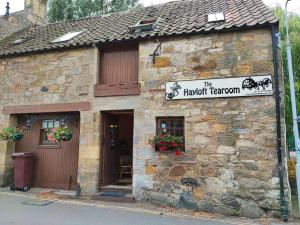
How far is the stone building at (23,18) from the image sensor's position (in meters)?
13.7

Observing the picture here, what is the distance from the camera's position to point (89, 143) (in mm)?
8516

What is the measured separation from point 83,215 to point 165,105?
11.5 ft

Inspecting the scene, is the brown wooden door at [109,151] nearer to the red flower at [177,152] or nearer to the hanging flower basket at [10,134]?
the red flower at [177,152]

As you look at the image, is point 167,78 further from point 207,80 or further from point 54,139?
point 54,139

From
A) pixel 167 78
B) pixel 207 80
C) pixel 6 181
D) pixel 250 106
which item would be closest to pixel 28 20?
pixel 6 181

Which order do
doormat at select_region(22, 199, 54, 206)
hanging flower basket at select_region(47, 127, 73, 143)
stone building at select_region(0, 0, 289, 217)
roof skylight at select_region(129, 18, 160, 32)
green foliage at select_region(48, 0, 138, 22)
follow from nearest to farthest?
stone building at select_region(0, 0, 289, 217), doormat at select_region(22, 199, 54, 206), hanging flower basket at select_region(47, 127, 73, 143), roof skylight at select_region(129, 18, 160, 32), green foliage at select_region(48, 0, 138, 22)

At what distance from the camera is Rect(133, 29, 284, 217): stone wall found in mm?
6828

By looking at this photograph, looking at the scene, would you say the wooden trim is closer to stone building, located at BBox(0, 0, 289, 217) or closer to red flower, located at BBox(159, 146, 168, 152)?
stone building, located at BBox(0, 0, 289, 217)

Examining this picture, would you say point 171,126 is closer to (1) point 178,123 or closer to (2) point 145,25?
(1) point 178,123

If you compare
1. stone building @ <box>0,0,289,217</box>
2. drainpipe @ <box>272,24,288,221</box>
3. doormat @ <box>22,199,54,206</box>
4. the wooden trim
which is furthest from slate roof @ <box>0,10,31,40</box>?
drainpipe @ <box>272,24,288,221</box>

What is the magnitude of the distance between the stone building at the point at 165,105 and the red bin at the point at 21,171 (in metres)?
0.51

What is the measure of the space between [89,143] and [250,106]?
4701 mm

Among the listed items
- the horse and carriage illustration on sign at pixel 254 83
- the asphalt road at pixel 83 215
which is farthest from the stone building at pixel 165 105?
the asphalt road at pixel 83 215

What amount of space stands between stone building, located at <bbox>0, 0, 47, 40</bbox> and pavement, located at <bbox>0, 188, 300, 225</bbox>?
29.3ft
